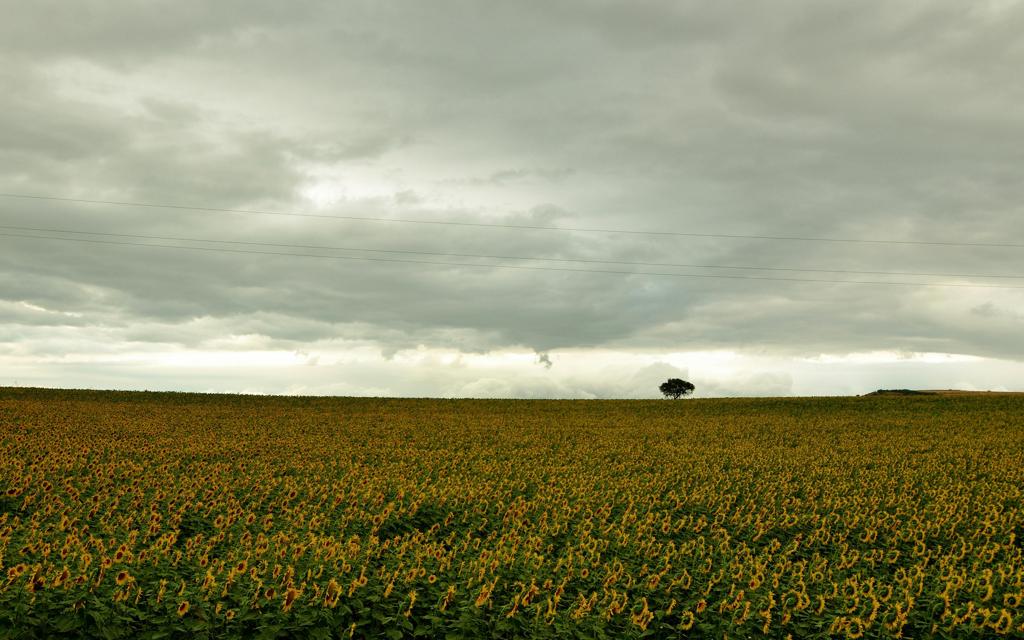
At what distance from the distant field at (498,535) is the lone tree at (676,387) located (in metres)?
98.8

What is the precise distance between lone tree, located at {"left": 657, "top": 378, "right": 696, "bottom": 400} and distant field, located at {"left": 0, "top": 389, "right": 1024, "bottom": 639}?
98842mm

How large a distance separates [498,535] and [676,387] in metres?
123

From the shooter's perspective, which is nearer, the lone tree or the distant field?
the distant field

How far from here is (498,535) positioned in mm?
13625

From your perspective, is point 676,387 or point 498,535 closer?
point 498,535

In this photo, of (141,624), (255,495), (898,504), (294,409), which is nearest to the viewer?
(141,624)

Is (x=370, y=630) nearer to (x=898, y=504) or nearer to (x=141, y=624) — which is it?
(x=141, y=624)

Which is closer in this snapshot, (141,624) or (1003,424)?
(141,624)

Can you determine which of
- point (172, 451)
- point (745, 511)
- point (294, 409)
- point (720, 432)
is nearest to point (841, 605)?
point (745, 511)

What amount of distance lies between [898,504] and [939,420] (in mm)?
33591

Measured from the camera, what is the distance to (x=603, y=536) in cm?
1315

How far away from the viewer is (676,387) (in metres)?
132

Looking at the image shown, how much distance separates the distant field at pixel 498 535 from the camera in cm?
813

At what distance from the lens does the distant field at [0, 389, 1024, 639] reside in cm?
813
